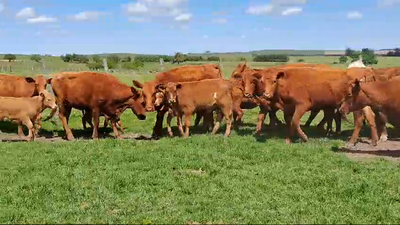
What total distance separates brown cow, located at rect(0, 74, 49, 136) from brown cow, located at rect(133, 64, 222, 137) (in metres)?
3.39

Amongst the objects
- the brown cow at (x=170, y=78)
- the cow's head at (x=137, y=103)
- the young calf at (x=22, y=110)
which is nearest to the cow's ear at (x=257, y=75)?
the brown cow at (x=170, y=78)

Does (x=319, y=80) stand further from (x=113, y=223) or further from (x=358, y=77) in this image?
(x=113, y=223)

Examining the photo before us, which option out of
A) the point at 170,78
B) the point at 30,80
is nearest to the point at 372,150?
the point at 170,78

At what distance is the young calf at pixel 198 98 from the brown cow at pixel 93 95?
133 cm

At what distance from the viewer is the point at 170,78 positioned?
54.9 ft

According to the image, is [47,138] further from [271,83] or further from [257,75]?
[271,83]

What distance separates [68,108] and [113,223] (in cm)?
963

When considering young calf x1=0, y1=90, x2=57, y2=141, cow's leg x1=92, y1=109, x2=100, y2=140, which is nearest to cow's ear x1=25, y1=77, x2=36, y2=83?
young calf x1=0, y1=90, x2=57, y2=141

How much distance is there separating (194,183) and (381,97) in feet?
17.8

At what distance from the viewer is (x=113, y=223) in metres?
6.76

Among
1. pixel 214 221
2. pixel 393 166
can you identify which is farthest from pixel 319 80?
pixel 214 221

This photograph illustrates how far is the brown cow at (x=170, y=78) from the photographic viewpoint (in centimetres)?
1509

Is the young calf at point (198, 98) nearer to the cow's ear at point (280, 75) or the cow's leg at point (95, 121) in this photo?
the cow's ear at point (280, 75)

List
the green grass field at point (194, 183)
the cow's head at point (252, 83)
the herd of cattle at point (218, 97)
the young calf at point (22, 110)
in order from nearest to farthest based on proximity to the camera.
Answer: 1. the green grass field at point (194, 183)
2. the herd of cattle at point (218, 97)
3. the young calf at point (22, 110)
4. the cow's head at point (252, 83)
